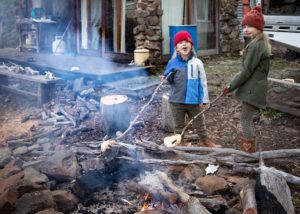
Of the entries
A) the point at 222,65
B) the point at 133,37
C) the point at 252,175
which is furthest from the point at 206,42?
the point at 252,175

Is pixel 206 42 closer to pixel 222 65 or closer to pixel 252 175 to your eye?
pixel 222 65

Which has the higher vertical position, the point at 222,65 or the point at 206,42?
the point at 206,42

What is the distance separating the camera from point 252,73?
4828 millimetres

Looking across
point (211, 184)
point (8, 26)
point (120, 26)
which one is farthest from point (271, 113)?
point (8, 26)

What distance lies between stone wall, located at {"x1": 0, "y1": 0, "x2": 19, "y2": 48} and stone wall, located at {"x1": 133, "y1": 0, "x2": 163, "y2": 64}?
28.3ft

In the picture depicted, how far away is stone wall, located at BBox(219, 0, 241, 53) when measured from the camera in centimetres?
1320

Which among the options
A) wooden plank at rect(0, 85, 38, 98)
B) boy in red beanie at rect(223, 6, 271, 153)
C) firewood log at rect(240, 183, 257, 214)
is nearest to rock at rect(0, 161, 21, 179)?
firewood log at rect(240, 183, 257, 214)

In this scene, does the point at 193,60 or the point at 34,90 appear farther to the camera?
the point at 34,90

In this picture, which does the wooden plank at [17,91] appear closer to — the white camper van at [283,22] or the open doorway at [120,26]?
the open doorway at [120,26]

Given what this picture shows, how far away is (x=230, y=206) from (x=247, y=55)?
2035 millimetres

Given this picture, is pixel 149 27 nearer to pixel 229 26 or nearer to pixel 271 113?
pixel 229 26

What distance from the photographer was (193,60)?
17.0 ft

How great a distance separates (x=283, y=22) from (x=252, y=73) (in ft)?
11.3

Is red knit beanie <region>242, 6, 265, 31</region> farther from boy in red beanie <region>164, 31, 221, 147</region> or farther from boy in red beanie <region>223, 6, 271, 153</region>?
boy in red beanie <region>164, 31, 221, 147</region>
